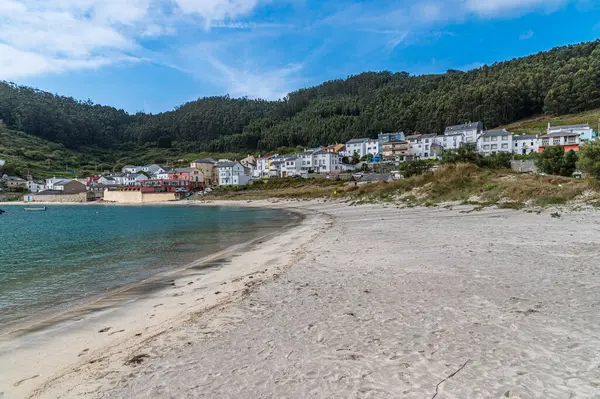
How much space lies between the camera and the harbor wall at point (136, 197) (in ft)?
272

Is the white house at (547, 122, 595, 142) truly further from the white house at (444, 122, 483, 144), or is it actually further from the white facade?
the white house at (444, 122, 483, 144)

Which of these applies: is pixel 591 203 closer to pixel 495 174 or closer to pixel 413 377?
pixel 495 174

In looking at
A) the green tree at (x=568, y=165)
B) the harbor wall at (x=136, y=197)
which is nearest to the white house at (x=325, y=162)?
the harbor wall at (x=136, y=197)

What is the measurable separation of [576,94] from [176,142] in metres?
156

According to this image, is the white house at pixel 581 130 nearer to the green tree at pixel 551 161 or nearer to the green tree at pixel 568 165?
the green tree at pixel 551 161

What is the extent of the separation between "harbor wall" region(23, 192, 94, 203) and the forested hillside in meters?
62.4

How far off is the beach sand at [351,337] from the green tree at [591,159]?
746 inches

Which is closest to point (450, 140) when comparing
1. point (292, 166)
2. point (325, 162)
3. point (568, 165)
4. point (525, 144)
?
point (525, 144)

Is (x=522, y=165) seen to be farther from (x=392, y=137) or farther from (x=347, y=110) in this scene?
(x=347, y=110)

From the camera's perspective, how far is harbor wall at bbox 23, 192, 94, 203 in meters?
89.3

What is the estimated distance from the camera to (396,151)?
89625 millimetres

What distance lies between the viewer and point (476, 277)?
24.7ft

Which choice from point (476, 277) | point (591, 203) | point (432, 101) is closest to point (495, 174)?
point (591, 203)

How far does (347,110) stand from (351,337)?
149818mm
